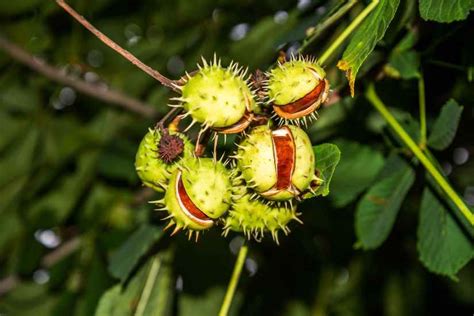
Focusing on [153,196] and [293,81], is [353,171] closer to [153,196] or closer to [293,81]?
[293,81]

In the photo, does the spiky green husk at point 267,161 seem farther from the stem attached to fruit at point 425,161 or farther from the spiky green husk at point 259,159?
the stem attached to fruit at point 425,161

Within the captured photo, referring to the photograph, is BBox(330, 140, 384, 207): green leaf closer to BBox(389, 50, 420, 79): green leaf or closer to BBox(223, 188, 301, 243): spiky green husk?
BBox(389, 50, 420, 79): green leaf

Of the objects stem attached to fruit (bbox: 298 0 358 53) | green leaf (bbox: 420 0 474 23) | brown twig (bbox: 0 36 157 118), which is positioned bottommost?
green leaf (bbox: 420 0 474 23)

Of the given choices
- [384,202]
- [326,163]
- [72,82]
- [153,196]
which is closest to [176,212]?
[326,163]

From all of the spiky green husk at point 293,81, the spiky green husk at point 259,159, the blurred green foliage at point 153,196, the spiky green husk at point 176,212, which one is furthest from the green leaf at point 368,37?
the blurred green foliage at point 153,196

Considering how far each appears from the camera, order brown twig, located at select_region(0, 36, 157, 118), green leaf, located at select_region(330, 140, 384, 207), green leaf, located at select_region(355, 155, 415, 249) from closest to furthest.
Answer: green leaf, located at select_region(355, 155, 415, 249), green leaf, located at select_region(330, 140, 384, 207), brown twig, located at select_region(0, 36, 157, 118)

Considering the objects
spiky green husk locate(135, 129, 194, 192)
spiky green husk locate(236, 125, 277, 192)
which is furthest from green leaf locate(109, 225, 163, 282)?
spiky green husk locate(236, 125, 277, 192)

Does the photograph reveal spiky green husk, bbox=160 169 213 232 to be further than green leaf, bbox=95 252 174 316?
No
